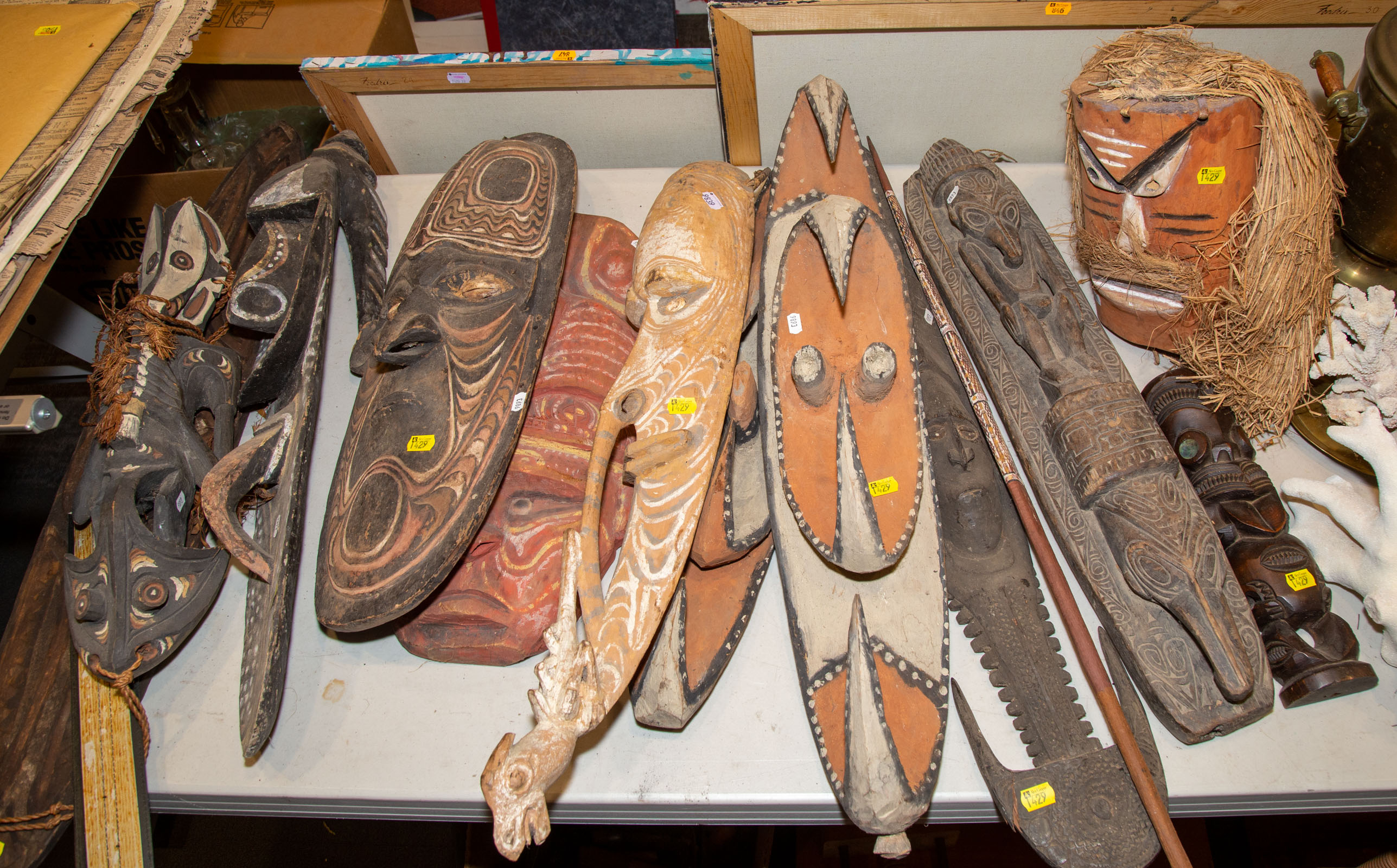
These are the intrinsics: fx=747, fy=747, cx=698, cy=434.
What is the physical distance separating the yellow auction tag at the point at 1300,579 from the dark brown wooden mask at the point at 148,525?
2766mm

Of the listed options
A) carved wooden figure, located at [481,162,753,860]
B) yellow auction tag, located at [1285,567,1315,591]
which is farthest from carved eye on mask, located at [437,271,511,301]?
yellow auction tag, located at [1285,567,1315,591]

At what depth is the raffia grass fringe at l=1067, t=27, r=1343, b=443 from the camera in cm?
193

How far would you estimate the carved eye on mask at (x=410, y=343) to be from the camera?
1939 millimetres

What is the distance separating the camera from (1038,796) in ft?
5.52

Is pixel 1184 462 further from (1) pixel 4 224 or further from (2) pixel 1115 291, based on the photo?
(1) pixel 4 224

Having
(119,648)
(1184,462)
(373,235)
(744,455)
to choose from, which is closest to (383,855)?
(119,648)

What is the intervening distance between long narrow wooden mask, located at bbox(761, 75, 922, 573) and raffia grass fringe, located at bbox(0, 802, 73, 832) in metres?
1.96

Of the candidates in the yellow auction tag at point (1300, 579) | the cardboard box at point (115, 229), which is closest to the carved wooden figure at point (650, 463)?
the yellow auction tag at point (1300, 579)

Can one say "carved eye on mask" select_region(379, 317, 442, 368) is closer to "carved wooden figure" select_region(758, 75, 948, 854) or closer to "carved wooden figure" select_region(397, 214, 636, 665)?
"carved wooden figure" select_region(397, 214, 636, 665)

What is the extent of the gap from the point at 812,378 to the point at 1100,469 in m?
0.74

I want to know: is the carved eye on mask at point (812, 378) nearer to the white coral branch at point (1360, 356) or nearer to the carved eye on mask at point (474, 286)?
the carved eye on mask at point (474, 286)

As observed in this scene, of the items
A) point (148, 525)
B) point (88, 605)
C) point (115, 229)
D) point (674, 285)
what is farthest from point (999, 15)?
point (115, 229)

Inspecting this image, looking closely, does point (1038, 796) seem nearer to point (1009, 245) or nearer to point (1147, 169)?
point (1009, 245)

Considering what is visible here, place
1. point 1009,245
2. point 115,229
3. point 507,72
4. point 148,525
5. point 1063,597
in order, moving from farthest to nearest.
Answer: point 115,229 < point 507,72 < point 1009,245 < point 148,525 < point 1063,597
